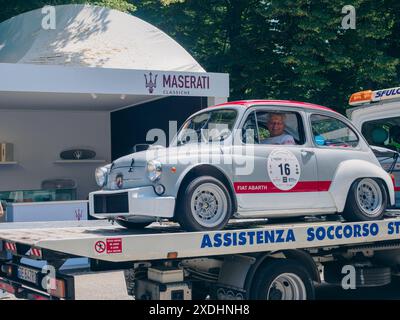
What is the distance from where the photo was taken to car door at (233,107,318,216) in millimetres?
7617

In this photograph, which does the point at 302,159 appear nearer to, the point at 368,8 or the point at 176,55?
the point at 176,55

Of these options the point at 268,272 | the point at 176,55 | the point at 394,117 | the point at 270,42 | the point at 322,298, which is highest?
the point at 270,42

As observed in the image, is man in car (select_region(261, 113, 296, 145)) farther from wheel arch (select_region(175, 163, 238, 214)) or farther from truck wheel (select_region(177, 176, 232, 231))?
truck wheel (select_region(177, 176, 232, 231))

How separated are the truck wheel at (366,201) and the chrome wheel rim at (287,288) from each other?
1241 mm

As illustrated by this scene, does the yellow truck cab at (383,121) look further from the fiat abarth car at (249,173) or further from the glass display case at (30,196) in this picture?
the glass display case at (30,196)

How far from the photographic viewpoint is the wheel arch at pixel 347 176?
27.3 ft

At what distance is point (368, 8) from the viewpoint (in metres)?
20.7

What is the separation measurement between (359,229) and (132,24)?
421 inches

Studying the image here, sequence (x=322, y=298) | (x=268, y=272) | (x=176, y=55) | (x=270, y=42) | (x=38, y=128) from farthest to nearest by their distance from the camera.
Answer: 1. (x=270, y=42)
2. (x=38, y=128)
3. (x=176, y=55)
4. (x=322, y=298)
5. (x=268, y=272)

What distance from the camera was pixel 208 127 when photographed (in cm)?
834

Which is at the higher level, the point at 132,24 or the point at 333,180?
the point at 132,24

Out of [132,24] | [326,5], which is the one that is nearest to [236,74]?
[326,5]

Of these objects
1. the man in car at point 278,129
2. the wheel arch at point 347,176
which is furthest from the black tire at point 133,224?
the wheel arch at point 347,176

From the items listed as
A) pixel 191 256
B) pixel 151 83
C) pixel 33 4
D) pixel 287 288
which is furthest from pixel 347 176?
pixel 33 4
